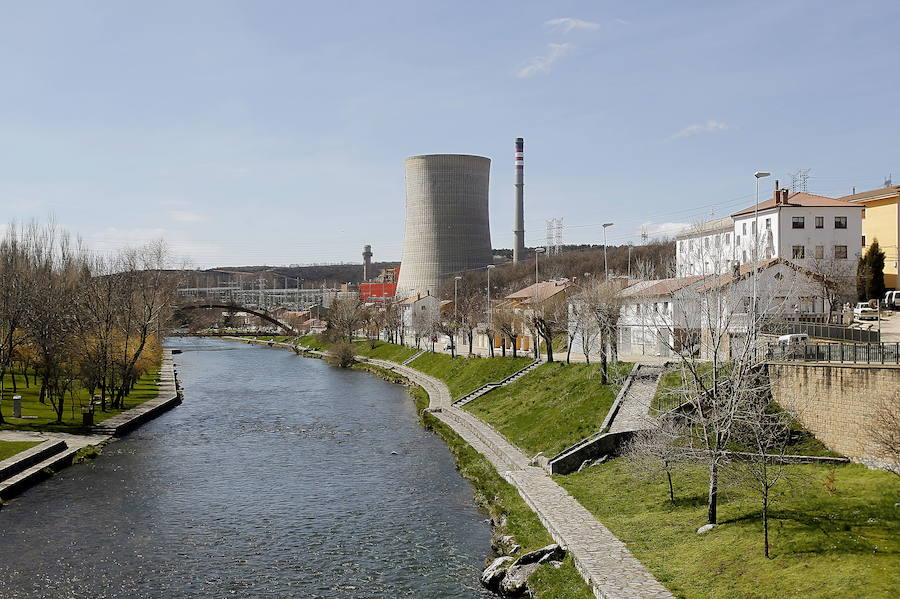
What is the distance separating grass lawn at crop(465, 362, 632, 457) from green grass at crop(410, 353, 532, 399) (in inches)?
116

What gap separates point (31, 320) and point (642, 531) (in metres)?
30.2

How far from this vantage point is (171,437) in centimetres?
3466

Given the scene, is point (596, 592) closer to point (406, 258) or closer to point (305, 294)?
point (406, 258)

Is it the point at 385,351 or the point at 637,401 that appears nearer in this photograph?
the point at 637,401

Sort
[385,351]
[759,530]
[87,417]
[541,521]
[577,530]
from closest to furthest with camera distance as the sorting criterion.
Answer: [759,530] → [577,530] → [541,521] → [87,417] → [385,351]

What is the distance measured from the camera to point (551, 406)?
31.6 m

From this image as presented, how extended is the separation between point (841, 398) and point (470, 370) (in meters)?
27.8

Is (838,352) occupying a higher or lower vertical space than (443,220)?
lower

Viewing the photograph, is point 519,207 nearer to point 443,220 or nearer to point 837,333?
point 443,220

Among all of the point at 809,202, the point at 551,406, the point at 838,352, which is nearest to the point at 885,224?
the point at 809,202

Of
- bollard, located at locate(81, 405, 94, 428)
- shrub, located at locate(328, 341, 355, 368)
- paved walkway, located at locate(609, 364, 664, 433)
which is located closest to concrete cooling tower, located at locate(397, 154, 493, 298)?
shrub, located at locate(328, 341, 355, 368)

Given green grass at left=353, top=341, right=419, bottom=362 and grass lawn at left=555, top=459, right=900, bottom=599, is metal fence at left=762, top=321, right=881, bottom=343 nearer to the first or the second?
grass lawn at left=555, top=459, right=900, bottom=599

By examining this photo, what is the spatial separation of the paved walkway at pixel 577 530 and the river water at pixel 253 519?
5.08 ft

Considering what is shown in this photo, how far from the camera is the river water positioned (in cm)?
1716
